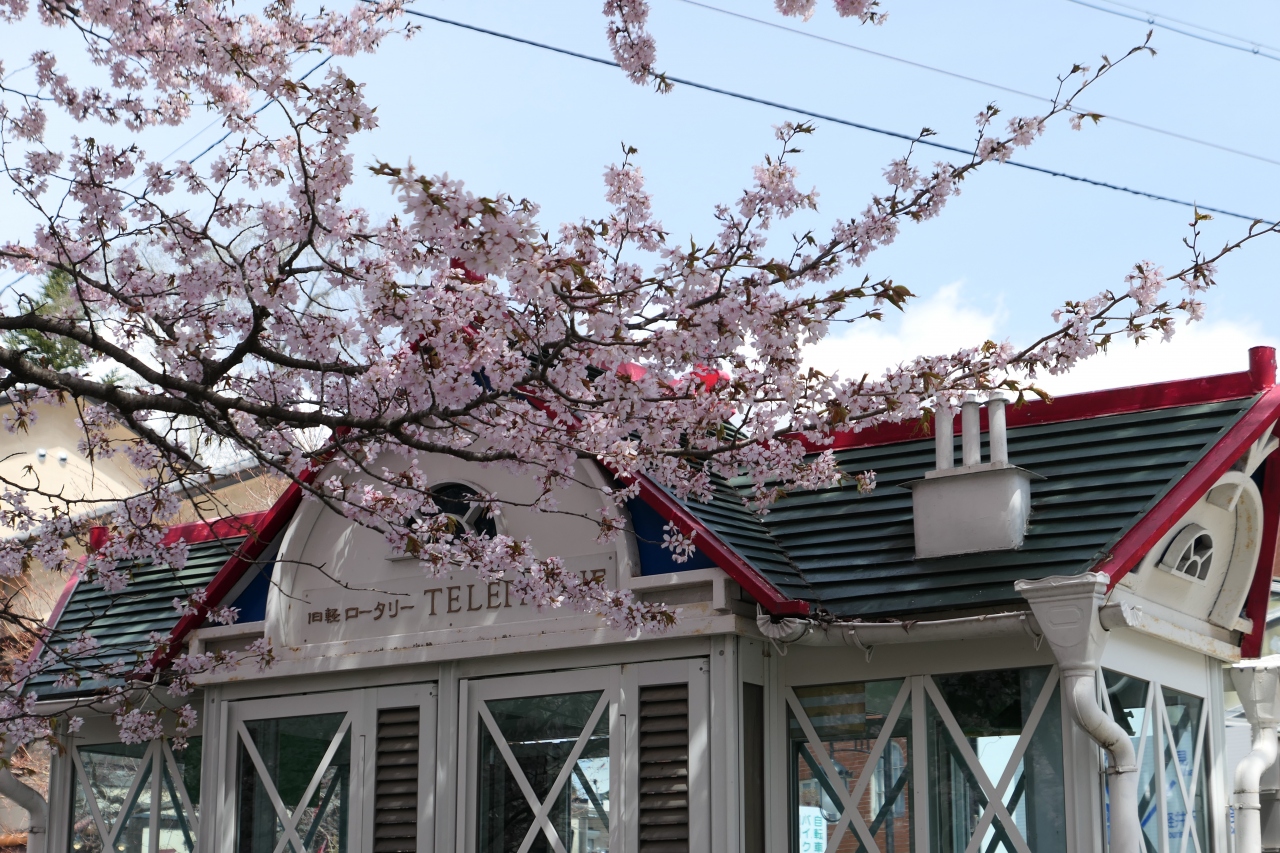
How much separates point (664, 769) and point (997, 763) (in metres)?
1.93

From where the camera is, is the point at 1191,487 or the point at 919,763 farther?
the point at 919,763

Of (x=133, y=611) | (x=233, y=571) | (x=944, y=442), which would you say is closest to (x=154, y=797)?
(x=133, y=611)

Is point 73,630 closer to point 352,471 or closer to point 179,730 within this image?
point 179,730

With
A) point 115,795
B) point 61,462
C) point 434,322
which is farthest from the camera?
point 61,462

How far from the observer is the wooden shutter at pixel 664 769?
27.8 feet

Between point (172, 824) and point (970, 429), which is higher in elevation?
point (970, 429)

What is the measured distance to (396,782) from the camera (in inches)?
372

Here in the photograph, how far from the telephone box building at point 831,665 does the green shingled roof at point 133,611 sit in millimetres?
1537

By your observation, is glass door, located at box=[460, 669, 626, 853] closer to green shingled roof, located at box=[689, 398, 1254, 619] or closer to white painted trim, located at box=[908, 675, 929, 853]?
green shingled roof, located at box=[689, 398, 1254, 619]

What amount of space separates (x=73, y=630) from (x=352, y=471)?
3868 millimetres

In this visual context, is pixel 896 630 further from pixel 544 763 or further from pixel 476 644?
pixel 476 644

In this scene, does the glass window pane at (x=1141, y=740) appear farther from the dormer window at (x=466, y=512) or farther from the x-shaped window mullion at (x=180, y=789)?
the x-shaped window mullion at (x=180, y=789)

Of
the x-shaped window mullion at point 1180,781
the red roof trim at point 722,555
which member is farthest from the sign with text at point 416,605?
the x-shaped window mullion at point 1180,781

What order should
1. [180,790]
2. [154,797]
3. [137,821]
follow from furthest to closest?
[137,821]
[154,797]
[180,790]
